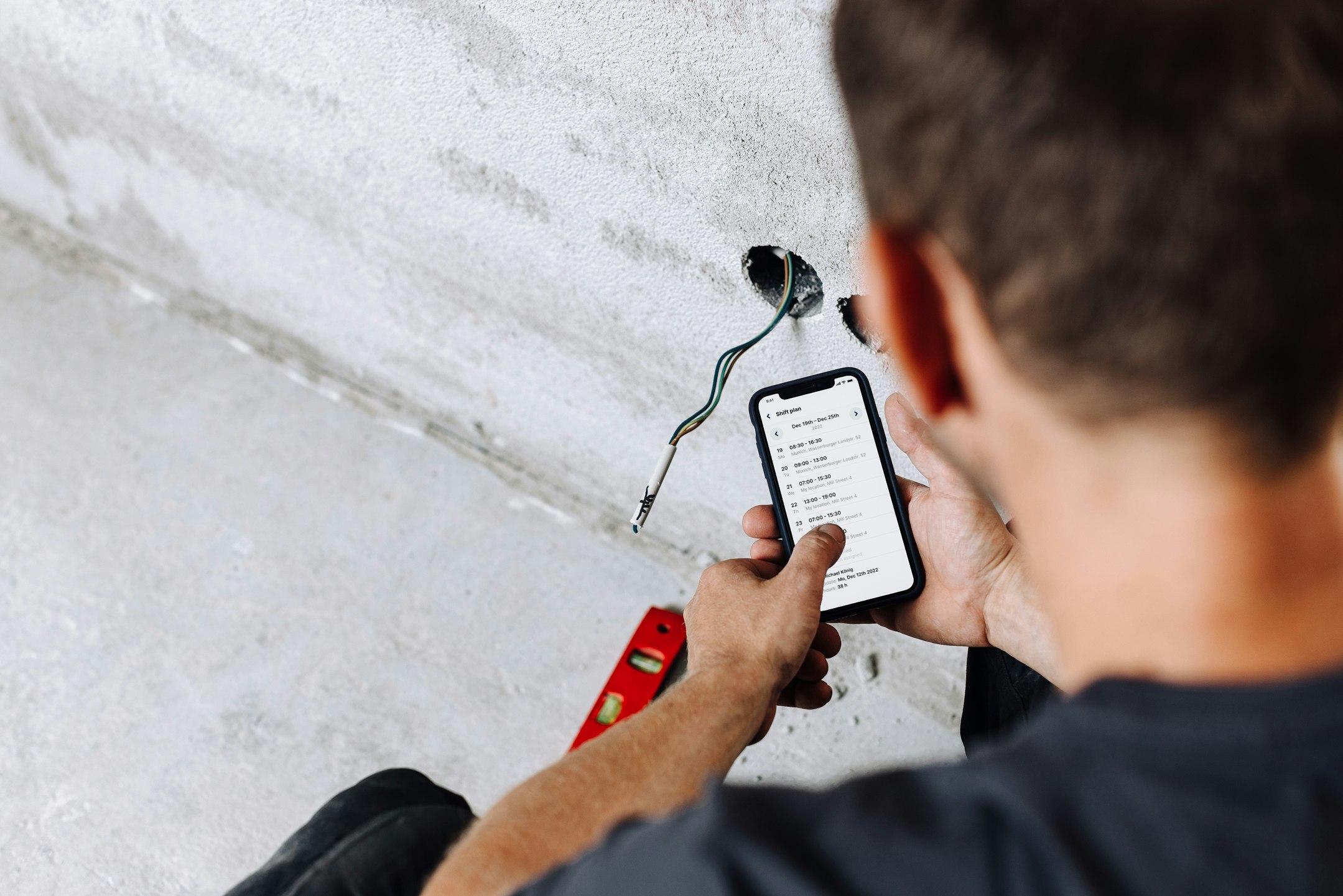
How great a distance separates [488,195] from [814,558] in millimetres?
617

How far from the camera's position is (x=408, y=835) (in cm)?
84

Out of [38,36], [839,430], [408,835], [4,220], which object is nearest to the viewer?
[408,835]

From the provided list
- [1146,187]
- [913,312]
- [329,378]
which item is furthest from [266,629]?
[1146,187]

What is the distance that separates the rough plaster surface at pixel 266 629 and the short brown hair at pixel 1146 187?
934 mm

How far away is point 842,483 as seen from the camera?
0.98 meters

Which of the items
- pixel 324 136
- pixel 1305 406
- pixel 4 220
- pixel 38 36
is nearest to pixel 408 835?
pixel 1305 406

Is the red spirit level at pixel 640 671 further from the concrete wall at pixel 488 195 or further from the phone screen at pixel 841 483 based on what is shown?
the phone screen at pixel 841 483

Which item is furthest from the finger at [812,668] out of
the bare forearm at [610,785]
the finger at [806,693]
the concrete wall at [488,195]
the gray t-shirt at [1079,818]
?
the gray t-shirt at [1079,818]

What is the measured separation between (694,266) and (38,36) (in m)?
1.24

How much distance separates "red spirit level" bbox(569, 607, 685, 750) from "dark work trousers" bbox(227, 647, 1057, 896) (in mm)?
402

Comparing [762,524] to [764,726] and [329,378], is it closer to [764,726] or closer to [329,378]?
[764,726]

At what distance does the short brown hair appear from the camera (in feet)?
1.20

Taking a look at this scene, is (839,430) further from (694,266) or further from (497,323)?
(497,323)

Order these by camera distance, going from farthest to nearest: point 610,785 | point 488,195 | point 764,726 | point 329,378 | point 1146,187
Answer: point 329,378 → point 488,195 → point 764,726 → point 610,785 → point 1146,187
